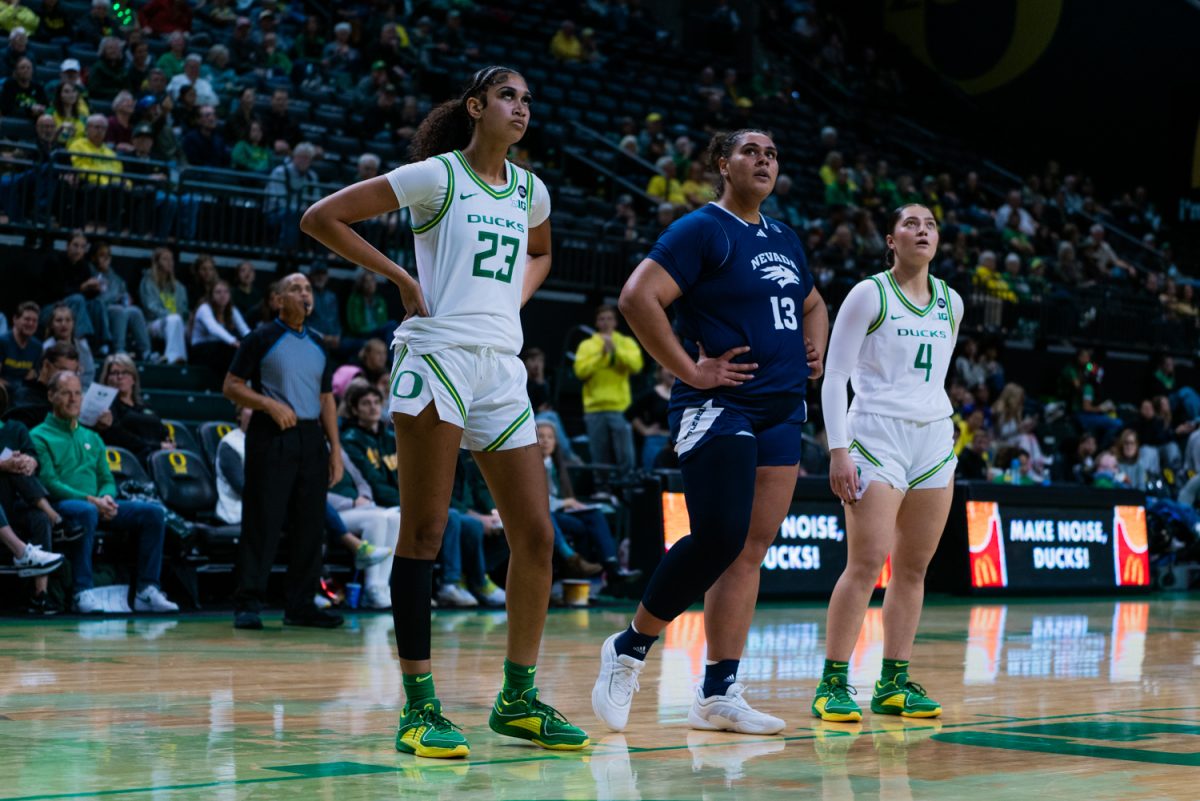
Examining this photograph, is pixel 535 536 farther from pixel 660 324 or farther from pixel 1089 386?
pixel 1089 386

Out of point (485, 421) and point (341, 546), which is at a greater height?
point (485, 421)

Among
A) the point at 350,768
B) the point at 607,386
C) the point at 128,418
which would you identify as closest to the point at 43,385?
the point at 128,418

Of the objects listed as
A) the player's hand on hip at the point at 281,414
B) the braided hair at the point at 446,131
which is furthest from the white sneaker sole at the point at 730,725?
the player's hand on hip at the point at 281,414

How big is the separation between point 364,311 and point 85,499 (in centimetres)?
505

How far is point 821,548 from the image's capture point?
12617 mm

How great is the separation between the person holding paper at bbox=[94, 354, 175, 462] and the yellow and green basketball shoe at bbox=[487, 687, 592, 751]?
6.47 meters

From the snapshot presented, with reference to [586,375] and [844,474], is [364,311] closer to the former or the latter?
[586,375]

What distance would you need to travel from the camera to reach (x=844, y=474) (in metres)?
5.38

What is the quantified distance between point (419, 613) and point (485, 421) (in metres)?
0.59

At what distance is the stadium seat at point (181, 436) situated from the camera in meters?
11.0

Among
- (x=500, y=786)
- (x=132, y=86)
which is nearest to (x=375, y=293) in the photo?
(x=132, y=86)

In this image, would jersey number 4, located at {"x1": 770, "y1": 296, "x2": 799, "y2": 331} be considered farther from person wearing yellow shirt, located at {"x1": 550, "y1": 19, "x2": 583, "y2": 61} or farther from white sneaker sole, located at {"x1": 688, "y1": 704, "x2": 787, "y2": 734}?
person wearing yellow shirt, located at {"x1": 550, "y1": 19, "x2": 583, "y2": 61}

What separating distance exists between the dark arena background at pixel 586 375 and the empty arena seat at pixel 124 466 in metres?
0.02

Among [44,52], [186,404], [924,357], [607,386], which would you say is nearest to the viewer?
[924,357]
